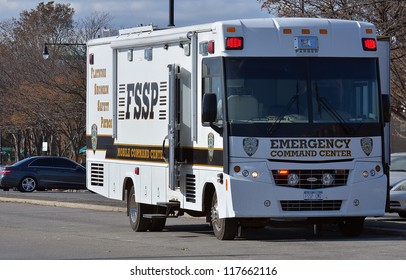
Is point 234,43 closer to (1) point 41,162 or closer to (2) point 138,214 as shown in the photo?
(2) point 138,214

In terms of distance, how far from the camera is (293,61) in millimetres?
16344

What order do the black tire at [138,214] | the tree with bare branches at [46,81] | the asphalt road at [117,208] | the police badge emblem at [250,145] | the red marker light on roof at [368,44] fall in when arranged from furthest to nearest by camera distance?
the tree with bare branches at [46,81] < the black tire at [138,214] < the asphalt road at [117,208] < the red marker light on roof at [368,44] < the police badge emblem at [250,145]

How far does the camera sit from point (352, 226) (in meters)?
17.3

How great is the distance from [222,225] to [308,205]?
136cm

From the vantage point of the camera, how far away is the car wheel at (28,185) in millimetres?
41219

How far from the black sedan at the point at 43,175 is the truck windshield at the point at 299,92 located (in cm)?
2616

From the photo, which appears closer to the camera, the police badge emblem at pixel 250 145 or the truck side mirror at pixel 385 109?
the police badge emblem at pixel 250 145

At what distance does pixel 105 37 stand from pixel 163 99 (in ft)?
11.0

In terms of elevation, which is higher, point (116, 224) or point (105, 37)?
point (105, 37)

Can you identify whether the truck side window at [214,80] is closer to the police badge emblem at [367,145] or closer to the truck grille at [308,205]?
the truck grille at [308,205]

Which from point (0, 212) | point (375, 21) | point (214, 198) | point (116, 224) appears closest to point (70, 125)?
point (375, 21)

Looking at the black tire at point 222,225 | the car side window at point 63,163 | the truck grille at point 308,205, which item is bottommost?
the black tire at point 222,225

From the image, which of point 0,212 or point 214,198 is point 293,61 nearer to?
point 214,198

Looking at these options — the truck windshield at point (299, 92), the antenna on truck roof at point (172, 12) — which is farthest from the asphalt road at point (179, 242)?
the antenna on truck roof at point (172, 12)
